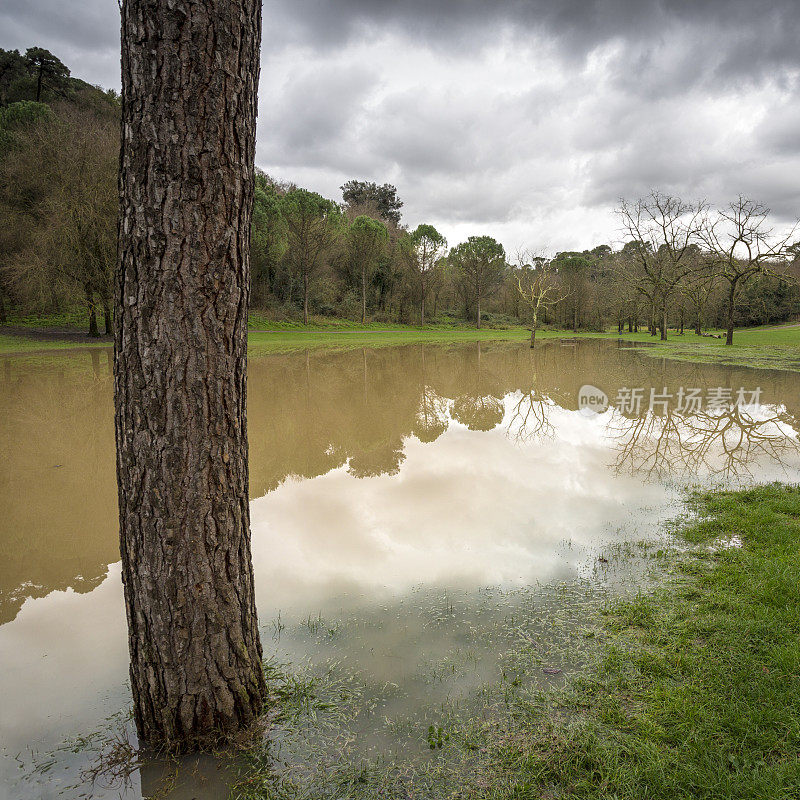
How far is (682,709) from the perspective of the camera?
2.47 metres

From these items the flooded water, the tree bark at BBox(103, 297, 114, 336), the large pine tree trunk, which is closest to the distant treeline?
the tree bark at BBox(103, 297, 114, 336)

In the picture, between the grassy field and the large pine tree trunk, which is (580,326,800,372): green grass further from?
the large pine tree trunk

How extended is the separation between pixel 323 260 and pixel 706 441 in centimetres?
3562

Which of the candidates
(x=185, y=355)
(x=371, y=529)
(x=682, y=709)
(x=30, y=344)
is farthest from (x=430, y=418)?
(x=30, y=344)

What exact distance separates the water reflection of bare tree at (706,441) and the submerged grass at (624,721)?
3998 mm

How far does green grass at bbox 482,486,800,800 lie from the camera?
2105 mm

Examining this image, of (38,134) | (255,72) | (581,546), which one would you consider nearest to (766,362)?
(581,546)

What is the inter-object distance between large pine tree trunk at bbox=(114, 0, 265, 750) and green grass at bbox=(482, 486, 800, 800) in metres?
1.45

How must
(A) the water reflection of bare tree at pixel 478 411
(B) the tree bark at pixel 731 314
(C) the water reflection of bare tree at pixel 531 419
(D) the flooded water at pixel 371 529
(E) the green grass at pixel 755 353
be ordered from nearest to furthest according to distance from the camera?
1. (D) the flooded water at pixel 371 529
2. (C) the water reflection of bare tree at pixel 531 419
3. (A) the water reflection of bare tree at pixel 478 411
4. (E) the green grass at pixel 755 353
5. (B) the tree bark at pixel 731 314

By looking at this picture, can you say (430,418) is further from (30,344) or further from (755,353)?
(755,353)

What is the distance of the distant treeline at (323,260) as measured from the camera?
22.8 metres

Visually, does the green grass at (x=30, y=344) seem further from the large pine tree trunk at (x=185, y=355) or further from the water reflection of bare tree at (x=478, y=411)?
the large pine tree trunk at (x=185, y=355)

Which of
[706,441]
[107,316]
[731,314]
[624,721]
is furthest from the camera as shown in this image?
[731,314]

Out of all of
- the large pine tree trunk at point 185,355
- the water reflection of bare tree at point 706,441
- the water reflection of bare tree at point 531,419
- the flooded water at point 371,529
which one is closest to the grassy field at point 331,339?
the water reflection of bare tree at point 706,441
